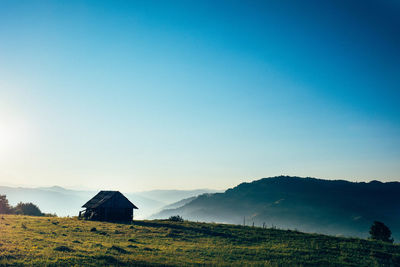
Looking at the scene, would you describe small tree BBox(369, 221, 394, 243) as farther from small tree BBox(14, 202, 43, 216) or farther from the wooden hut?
small tree BBox(14, 202, 43, 216)

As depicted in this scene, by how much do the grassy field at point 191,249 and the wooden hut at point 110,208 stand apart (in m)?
18.5

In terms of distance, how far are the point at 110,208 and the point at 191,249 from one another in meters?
32.8

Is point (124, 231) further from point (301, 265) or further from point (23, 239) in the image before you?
point (301, 265)

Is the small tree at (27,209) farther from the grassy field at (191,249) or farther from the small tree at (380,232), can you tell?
the small tree at (380,232)

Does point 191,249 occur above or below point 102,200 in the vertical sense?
below

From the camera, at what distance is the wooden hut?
5281 centimetres

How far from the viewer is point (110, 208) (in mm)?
53625

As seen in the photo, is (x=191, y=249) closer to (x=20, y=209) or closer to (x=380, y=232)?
(x=380, y=232)

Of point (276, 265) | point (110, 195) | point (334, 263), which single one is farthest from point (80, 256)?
point (110, 195)

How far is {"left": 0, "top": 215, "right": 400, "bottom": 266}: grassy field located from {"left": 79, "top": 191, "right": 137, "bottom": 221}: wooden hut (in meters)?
18.5

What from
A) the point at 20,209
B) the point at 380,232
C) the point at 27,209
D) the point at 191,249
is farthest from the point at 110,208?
the point at 380,232

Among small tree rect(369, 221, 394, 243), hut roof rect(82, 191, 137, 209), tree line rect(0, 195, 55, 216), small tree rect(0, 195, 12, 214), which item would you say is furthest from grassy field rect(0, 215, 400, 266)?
tree line rect(0, 195, 55, 216)

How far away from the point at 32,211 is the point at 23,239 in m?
67.1

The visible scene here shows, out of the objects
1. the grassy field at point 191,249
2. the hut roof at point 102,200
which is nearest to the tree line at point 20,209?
the hut roof at point 102,200
